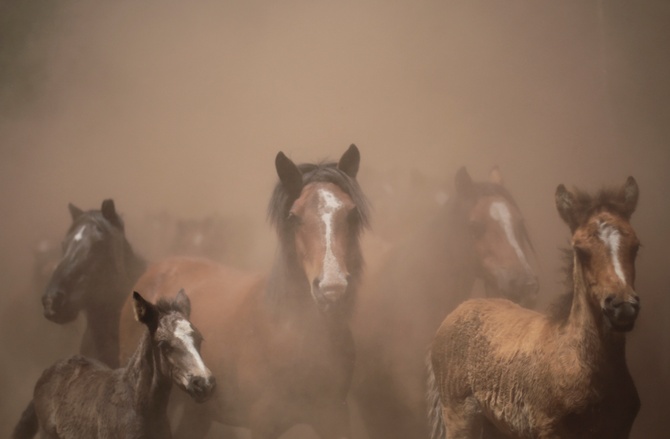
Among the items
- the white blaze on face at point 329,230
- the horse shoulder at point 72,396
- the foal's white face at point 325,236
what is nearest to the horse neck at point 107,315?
the horse shoulder at point 72,396

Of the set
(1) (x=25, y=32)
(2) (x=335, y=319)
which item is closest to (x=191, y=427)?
(2) (x=335, y=319)

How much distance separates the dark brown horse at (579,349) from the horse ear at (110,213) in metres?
2.52

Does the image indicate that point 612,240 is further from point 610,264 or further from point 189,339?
point 189,339

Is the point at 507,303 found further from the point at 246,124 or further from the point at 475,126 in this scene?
the point at 246,124

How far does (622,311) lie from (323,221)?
148 centimetres

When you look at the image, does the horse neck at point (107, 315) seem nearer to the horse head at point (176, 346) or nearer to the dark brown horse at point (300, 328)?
the dark brown horse at point (300, 328)

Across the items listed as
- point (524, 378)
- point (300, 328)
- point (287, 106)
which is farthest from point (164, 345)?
point (287, 106)

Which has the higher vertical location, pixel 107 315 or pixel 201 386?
pixel 107 315

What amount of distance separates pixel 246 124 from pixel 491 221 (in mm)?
2399

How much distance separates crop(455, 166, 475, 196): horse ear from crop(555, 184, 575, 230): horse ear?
138 cm

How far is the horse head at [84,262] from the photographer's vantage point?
12.3 ft

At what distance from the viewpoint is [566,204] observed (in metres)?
2.50

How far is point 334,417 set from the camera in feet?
10.9

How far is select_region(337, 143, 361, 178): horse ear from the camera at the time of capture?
139 inches
